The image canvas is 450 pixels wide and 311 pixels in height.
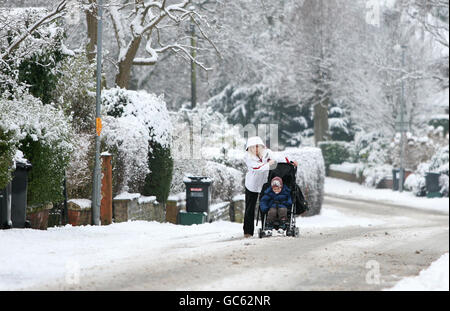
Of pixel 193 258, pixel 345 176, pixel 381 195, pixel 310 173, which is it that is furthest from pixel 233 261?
pixel 345 176

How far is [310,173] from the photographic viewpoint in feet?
75.1

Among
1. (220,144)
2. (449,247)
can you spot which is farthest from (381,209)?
(449,247)

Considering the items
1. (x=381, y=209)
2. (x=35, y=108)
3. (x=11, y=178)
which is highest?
(x=35, y=108)

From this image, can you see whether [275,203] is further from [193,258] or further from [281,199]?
[193,258]

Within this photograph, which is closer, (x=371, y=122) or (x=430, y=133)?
(x=430, y=133)

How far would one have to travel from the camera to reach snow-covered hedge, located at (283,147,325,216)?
22.4 metres

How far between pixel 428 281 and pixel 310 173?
47.5 ft

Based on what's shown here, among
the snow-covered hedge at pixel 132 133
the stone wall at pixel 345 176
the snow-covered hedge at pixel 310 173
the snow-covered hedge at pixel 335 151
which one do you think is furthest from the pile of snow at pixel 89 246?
the snow-covered hedge at pixel 335 151

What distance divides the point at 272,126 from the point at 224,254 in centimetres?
3951

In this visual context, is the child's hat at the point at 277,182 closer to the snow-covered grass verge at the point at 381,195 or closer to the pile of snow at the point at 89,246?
the pile of snow at the point at 89,246

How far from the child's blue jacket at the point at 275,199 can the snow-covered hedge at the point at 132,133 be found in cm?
457

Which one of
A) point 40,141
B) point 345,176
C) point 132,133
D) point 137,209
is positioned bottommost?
point 345,176
